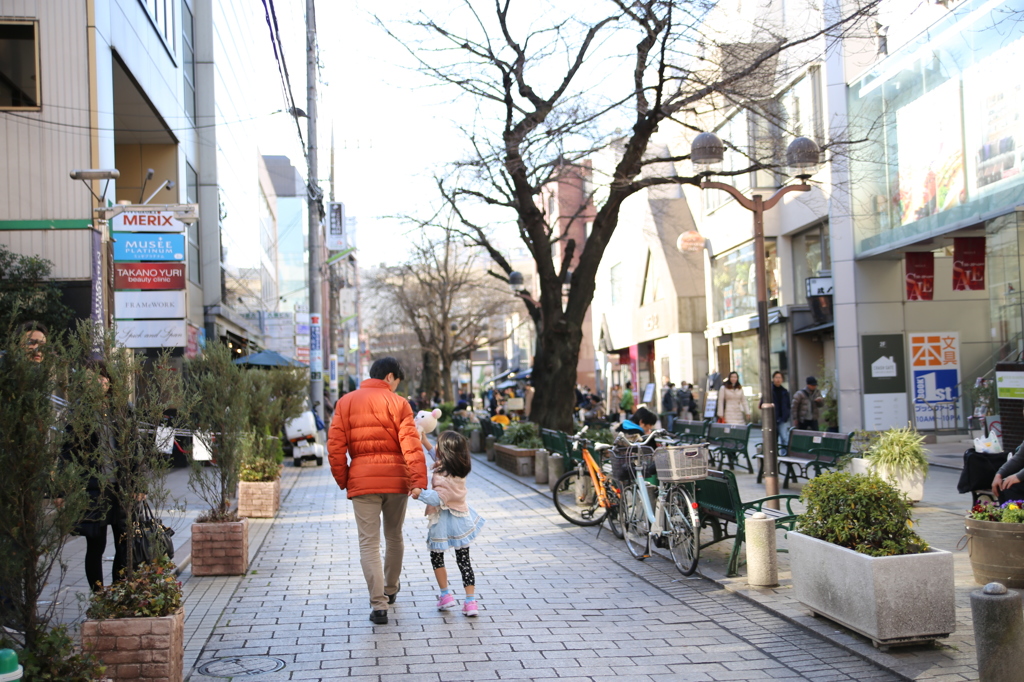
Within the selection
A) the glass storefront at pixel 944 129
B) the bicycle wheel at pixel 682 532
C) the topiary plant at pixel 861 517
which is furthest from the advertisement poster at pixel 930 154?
the topiary plant at pixel 861 517

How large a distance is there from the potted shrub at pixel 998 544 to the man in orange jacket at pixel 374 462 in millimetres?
4134

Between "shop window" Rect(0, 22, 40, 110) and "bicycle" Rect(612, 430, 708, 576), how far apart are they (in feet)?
49.7

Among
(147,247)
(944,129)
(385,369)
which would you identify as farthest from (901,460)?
(147,247)

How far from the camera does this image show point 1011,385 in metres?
12.5

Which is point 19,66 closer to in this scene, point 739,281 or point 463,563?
point 463,563

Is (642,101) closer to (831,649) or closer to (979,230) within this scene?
(979,230)

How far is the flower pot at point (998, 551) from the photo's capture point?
676 centimetres

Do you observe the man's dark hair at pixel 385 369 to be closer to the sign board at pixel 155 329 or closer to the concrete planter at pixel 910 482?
the concrete planter at pixel 910 482

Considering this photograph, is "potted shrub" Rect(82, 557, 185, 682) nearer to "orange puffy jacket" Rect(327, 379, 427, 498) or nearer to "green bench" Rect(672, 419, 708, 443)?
"orange puffy jacket" Rect(327, 379, 427, 498)

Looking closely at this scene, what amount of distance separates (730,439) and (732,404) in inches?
94.7

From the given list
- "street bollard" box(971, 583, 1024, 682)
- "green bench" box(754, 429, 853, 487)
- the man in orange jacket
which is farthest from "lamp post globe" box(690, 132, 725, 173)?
"street bollard" box(971, 583, 1024, 682)

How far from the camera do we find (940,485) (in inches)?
540

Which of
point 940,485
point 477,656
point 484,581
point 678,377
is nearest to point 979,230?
point 940,485

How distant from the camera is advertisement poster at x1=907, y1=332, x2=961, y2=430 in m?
21.8
